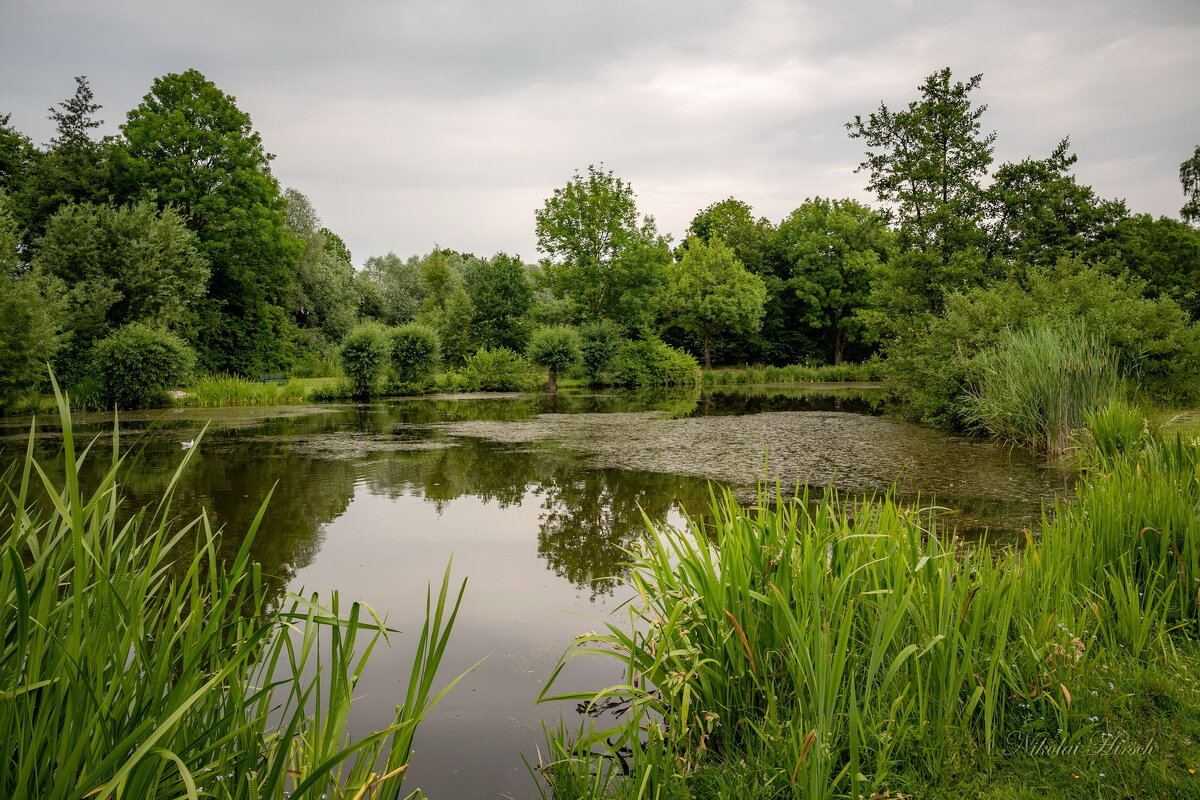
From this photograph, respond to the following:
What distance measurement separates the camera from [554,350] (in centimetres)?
2516

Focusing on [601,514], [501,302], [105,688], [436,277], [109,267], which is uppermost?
[436,277]

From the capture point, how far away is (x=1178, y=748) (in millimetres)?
2070

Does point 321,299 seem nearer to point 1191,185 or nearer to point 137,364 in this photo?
point 137,364

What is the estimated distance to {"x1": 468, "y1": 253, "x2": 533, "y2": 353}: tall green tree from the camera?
3083cm

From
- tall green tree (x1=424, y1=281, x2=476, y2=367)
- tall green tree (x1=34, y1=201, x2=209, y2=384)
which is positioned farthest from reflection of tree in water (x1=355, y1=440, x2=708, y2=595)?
tall green tree (x1=424, y1=281, x2=476, y2=367)

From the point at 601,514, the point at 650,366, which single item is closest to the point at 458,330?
the point at 650,366

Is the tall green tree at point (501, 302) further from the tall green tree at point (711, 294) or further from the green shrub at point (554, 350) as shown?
the tall green tree at point (711, 294)

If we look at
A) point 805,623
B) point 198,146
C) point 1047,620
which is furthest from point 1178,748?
point 198,146

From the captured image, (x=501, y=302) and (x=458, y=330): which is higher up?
(x=501, y=302)

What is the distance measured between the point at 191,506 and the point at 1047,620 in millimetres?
6749

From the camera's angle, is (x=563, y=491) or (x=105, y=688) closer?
(x=105, y=688)

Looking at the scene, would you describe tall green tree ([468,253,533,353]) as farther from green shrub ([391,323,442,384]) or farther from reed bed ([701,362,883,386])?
reed bed ([701,362,883,386])

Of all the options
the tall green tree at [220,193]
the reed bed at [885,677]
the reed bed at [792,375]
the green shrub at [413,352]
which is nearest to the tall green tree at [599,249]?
the reed bed at [792,375]

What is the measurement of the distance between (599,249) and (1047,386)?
888 inches
